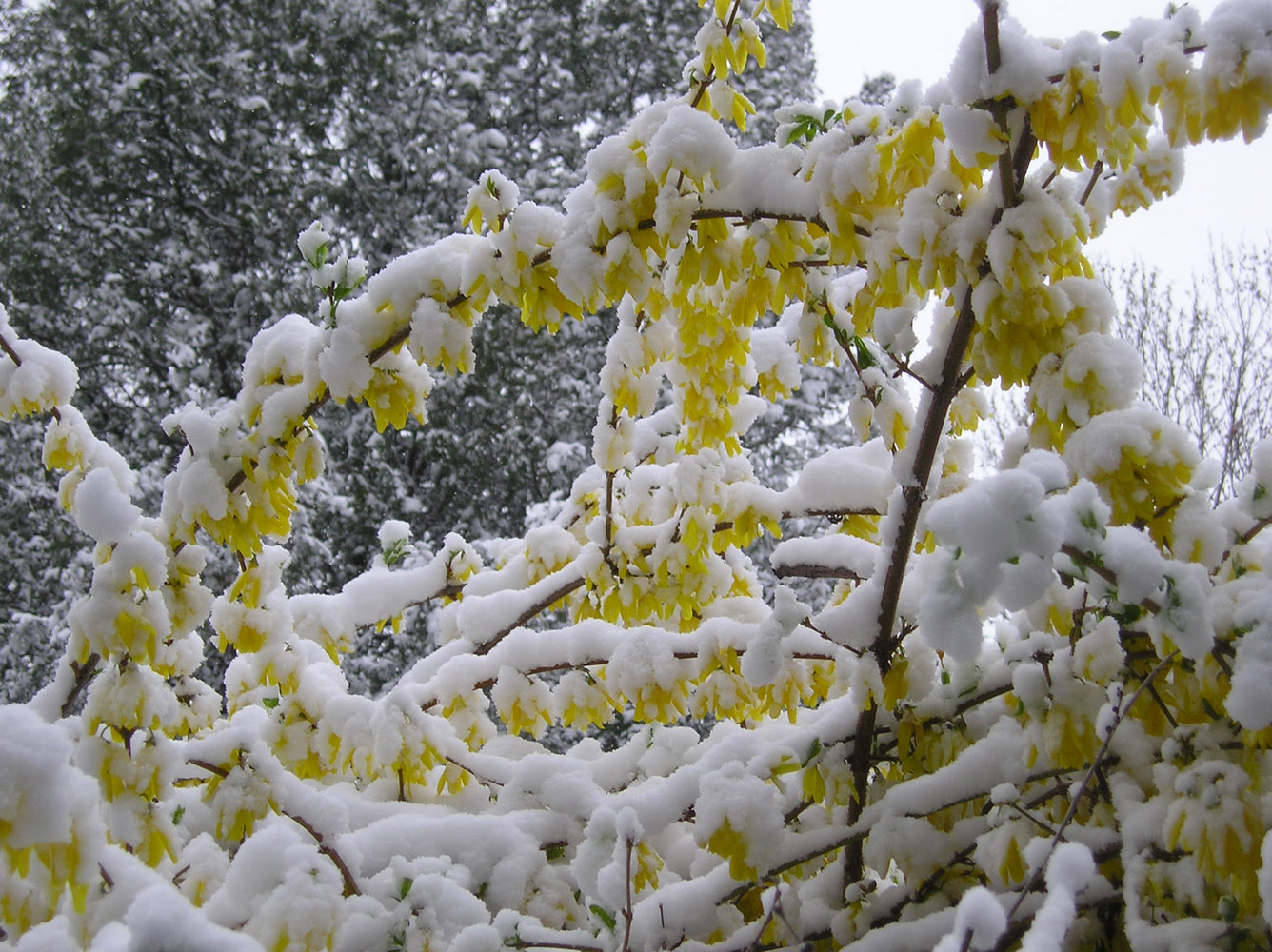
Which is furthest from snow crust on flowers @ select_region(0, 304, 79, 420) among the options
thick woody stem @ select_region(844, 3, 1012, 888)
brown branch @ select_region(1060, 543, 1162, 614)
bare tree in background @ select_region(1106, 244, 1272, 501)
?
bare tree in background @ select_region(1106, 244, 1272, 501)

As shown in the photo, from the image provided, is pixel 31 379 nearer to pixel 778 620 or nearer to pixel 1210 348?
pixel 778 620

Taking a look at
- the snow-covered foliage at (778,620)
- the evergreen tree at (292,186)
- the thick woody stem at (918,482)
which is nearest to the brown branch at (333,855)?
the snow-covered foliage at (778,620)

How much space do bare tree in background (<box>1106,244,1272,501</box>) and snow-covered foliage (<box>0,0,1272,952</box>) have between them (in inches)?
332

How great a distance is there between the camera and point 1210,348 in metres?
8.79

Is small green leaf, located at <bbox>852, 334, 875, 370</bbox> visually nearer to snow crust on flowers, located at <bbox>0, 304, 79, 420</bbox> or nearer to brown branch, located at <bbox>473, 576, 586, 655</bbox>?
brown branch, located at <bbox>473, 576, 586, 655</bbox>

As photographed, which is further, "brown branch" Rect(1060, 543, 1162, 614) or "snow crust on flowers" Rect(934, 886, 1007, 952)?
"brown branch" Rect(1060, 543, 1162, 614)

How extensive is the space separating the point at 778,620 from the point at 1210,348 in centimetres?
958

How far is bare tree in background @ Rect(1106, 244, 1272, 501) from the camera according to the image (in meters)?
8.63

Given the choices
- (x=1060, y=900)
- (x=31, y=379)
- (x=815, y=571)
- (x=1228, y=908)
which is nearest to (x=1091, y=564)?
(x=1060, y=900)

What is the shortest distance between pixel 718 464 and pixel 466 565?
999mm

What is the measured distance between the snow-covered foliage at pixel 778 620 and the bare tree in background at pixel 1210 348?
8.43 meters

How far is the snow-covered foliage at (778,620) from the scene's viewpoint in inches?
35.7

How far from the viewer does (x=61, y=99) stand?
7.43m

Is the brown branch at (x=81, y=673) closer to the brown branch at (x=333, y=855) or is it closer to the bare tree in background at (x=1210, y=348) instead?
the brown branch at (x=333, y=855)
